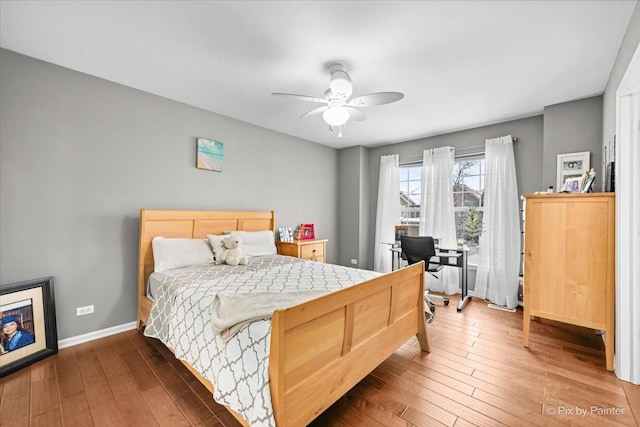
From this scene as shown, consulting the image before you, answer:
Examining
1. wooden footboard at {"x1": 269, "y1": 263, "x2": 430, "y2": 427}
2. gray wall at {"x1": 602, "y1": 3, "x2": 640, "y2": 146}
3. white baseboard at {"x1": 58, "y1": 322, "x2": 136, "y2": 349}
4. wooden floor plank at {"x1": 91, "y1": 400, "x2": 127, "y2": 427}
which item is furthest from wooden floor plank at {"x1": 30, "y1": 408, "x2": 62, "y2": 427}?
gray wall at {"x1": 602, "y1": 3, "x2": 640, "y2": 146}

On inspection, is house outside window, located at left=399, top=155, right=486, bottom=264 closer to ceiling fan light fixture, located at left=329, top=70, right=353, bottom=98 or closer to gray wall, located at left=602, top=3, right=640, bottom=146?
gray wall, located at left=602, top=3, right=640, bottom=146

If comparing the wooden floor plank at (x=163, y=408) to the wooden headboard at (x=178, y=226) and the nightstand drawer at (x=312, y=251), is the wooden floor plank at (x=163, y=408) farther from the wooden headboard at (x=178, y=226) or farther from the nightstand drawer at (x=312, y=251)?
the nightstand drawer at (x=312, y=251)

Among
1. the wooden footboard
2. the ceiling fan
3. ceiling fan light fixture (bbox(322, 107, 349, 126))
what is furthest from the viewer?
ceiling fan light fixture (bbox(322, 107, 349, 126))

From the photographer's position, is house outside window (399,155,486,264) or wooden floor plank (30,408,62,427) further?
house outside window (399,155,486,264)

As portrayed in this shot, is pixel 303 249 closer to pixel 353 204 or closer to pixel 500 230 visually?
pixel 353 204

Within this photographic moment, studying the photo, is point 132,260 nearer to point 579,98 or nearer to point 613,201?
point 613,201

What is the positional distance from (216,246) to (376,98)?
221 centimetres

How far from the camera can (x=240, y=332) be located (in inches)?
58.1

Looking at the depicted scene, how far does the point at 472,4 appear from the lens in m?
1.68

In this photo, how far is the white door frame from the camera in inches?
76.8

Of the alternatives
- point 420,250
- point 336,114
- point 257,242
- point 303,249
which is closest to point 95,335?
point 257,242

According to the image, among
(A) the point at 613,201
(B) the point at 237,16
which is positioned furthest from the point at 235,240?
(A) the point at 613,201

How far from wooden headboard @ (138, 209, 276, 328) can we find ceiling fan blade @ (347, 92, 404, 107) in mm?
2128

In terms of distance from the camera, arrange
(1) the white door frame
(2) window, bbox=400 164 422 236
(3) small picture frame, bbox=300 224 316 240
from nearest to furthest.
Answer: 1. (1) the white door frame
2. (3) small picture frame, bbox=300 224 316 240
3. (2) window, bbox=400 164 422 236
